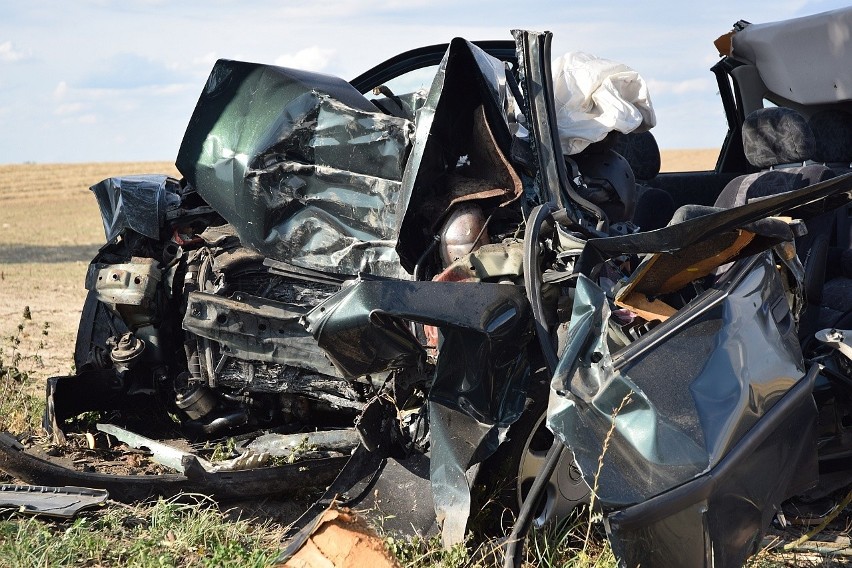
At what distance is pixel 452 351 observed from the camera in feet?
12.0

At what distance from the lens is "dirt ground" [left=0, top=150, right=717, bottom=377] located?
7.86m

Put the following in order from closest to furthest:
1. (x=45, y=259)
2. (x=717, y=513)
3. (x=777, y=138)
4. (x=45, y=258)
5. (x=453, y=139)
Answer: (x=717, y=513)
(x=453, y=139)
(x=777, y=138)
(x=45, y=259)
(x=45, y=258)

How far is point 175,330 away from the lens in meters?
4.99

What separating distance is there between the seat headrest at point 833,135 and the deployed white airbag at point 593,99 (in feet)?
7.11

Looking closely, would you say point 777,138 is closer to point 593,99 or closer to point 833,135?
point 833,135

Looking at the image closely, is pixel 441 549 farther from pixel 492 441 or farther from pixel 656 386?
pixel 656 386

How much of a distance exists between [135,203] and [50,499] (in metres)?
1.60

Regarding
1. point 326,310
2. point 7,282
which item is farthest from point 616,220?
point 7,282

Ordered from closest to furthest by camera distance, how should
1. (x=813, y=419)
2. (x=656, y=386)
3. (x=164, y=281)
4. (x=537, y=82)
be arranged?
(x=656, y=386) → (x=813, y=419) → (x=537, y=82) → (x=164, y=281)

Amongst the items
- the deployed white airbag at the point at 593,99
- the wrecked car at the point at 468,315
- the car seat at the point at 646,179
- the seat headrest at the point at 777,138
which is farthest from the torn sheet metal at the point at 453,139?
the seat headrest at the point at 777,138

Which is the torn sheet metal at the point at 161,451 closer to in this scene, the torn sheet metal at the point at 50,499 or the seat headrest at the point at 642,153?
the torn sheet metal at the point at 50,499

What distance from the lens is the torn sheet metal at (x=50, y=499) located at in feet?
12.7

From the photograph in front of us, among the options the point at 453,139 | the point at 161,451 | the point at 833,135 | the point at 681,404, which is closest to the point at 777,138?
the point at 833,135

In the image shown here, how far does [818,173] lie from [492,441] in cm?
246
